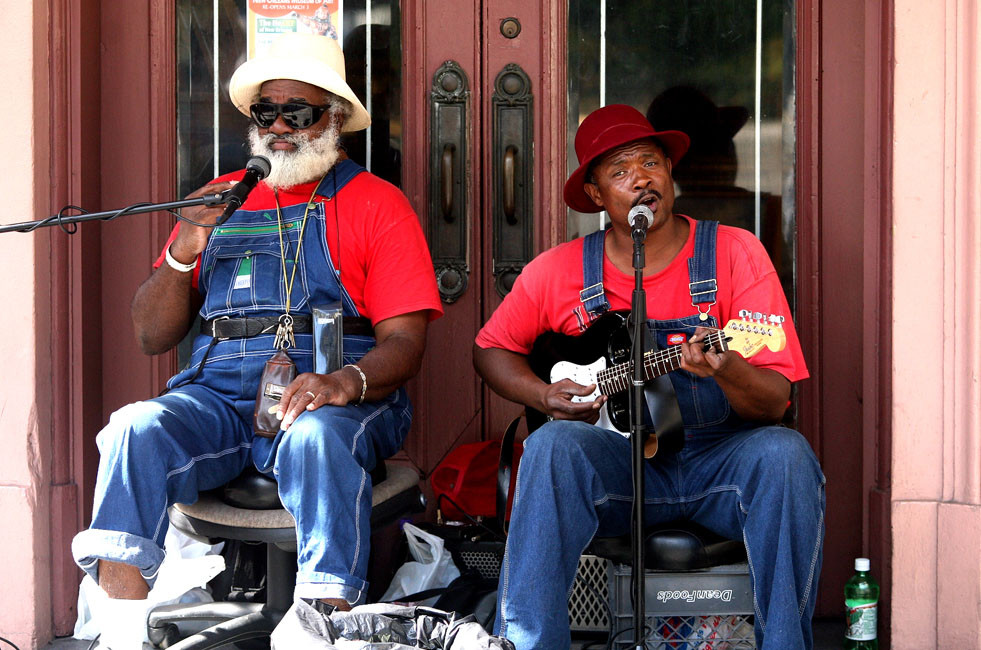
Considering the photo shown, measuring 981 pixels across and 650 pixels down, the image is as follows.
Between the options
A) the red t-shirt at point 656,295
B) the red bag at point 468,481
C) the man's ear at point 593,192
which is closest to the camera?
the red t-shirt at point 656,295

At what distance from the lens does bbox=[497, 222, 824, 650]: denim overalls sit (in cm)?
268

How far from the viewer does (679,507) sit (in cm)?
→ 293

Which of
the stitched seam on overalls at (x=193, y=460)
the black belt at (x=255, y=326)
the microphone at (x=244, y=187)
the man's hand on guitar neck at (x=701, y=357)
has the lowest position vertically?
the stitched seam on overalls at (x=193, y=460)

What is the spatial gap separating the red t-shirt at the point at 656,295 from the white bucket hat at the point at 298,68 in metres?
0.82

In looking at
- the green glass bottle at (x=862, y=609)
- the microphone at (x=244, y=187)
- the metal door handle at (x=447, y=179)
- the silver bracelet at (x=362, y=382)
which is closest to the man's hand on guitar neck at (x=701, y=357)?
the silver bracelet at (x=362, y=382)

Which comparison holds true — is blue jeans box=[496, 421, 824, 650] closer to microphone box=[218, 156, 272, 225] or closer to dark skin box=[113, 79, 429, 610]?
dark skin box=[113, 79, 429, 610]

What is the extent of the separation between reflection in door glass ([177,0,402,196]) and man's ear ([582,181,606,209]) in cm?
76

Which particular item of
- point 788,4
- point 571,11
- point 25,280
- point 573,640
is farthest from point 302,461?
point 788,4

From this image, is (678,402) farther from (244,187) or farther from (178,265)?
(178,265)

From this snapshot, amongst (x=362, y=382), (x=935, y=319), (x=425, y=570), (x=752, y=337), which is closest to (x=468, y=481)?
(x=425, y=570)

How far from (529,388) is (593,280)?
37 centimetres

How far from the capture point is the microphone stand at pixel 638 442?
8.47 ft

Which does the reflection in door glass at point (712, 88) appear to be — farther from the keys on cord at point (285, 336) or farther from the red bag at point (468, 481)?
the keys on cord at point (285, 336)

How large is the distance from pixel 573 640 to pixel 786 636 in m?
0.86
